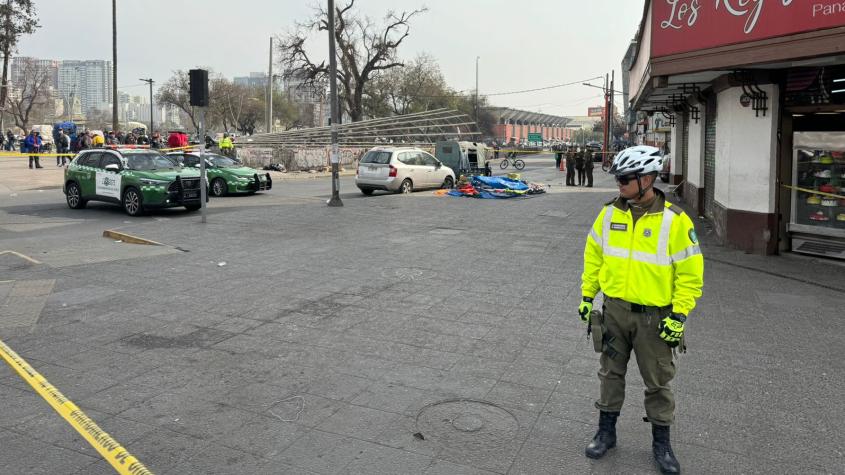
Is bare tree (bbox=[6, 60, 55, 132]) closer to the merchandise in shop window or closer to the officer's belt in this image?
the merchandise in shop window

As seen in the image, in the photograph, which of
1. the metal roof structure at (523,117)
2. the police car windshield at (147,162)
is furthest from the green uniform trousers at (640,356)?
the metal roof structure at (523,117)

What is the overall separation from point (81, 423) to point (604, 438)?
328cm

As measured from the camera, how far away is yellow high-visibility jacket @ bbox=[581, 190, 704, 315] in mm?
3512

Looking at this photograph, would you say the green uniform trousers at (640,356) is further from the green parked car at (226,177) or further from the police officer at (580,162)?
Answer: the police officer at (580,162)

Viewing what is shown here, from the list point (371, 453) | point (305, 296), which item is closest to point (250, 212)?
point (305, 296)

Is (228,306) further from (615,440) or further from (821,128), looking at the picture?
(821,128)

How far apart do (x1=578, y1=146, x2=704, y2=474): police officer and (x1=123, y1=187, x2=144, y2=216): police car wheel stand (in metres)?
13.8

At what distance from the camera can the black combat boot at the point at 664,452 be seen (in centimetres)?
356

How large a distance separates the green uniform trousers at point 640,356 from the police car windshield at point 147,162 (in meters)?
14.6

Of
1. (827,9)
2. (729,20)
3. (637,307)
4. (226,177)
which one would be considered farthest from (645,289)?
(226,177)

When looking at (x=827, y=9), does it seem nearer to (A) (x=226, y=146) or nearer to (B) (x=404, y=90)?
(A) (x=226, y=146)

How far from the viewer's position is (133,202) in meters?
15.4

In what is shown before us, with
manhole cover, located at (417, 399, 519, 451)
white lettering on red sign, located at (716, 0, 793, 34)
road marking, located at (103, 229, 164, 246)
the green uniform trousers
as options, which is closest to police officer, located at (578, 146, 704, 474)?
the green uniform trousers

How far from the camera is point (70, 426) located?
413cm
